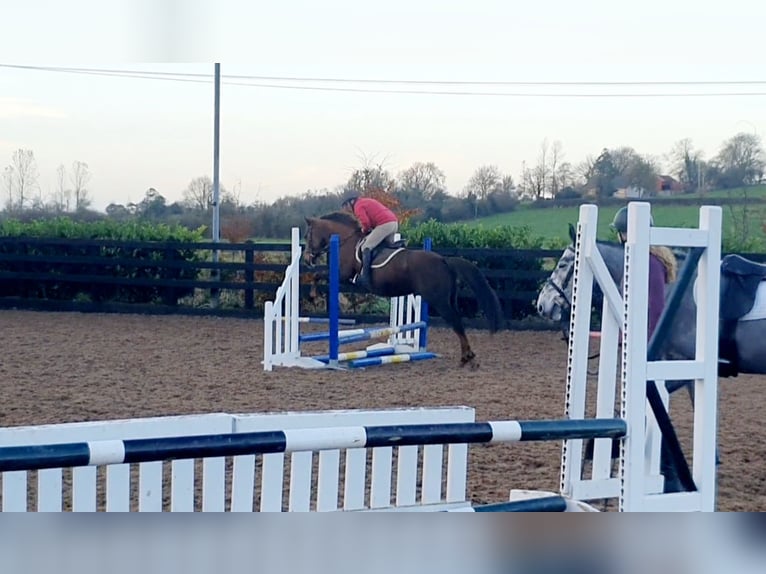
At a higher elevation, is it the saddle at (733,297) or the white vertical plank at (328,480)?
the saddle at (733,297)

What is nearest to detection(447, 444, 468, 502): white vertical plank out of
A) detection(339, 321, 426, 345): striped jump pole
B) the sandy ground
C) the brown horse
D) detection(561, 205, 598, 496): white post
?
detection(561, 205, 598, 496): white post

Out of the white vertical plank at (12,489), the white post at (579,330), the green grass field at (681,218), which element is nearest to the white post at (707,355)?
the white post at (579,330)

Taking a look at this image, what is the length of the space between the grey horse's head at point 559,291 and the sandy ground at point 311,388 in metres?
0.79

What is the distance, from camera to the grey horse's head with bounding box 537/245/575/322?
7764 mm

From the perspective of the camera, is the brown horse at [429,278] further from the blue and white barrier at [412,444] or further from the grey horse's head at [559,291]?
the blue and white barrier at [412,444]

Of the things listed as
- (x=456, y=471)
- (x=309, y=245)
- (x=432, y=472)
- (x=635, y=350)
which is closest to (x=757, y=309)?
(x=635, y=350)

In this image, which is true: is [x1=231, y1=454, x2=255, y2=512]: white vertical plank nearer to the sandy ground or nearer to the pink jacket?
the sandy ground

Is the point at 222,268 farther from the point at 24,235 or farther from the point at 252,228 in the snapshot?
the point at 252,228

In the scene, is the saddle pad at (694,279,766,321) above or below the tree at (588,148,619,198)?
below

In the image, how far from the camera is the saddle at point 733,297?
5961 millimetres

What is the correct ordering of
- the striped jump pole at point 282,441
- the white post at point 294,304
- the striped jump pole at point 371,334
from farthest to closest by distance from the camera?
the striped jump pole at point 371,334 < the white post at point 294,304 < the striped jump pole at point 282,441

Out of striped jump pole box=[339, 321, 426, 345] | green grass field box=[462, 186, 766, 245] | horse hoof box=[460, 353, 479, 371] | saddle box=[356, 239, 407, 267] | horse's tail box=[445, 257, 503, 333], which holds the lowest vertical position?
horse hoof box=[460, 353, 479, 371]

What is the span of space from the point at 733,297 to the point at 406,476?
352 cm

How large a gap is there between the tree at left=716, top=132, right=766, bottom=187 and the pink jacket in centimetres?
1356
